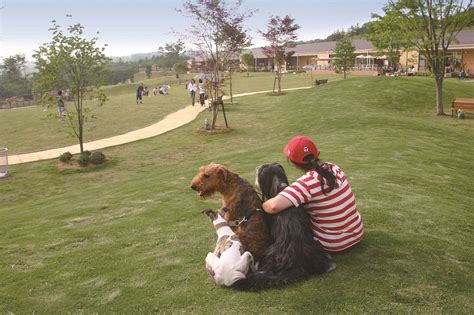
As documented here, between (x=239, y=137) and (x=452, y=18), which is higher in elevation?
(x=452, y=18)

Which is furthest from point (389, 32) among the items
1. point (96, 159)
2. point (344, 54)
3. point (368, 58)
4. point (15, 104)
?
point (15, 104)

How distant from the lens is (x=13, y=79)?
230 ft

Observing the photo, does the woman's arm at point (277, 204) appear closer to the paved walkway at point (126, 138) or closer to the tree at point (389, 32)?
the paved walkway at point (126, 138)

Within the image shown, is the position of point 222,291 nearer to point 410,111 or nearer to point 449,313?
point 449,313

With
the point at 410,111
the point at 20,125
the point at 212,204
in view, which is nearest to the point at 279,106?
the point at 410,111

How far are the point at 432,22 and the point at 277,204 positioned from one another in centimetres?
2005

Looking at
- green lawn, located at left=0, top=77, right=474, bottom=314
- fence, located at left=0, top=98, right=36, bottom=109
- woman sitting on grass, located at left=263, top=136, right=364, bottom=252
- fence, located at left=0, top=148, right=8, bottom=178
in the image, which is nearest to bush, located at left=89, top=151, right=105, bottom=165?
green lawn, located at left=0, top=77, right=474, bottom=314

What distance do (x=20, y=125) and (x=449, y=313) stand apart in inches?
1086

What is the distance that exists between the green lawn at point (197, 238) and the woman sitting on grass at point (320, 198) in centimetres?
39

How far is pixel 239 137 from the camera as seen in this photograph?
18.1m

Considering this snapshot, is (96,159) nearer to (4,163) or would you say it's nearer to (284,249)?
(4,163)

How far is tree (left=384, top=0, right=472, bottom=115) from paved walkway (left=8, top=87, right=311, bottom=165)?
12.6m

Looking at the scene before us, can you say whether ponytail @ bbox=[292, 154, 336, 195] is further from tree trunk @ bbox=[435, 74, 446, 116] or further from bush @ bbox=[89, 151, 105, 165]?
tree trunk @ bbox=[435, 74, 446, 116]

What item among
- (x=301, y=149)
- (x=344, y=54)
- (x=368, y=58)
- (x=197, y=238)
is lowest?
(x=197, y=238)
